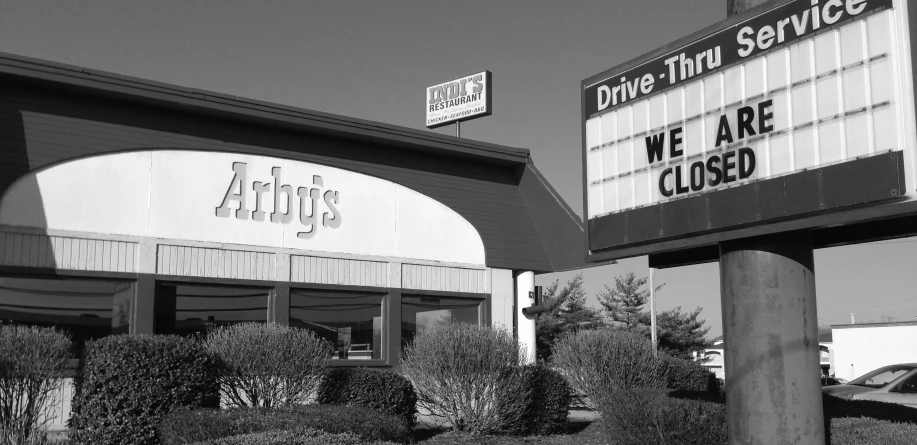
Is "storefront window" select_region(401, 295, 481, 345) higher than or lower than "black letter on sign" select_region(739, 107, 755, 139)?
lower

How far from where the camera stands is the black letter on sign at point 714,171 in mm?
7653

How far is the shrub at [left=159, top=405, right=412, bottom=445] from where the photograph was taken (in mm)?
9977

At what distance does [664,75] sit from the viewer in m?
8.45

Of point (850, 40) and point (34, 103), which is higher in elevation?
point (34, 103)

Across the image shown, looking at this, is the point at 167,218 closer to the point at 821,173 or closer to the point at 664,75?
the point at 664,75

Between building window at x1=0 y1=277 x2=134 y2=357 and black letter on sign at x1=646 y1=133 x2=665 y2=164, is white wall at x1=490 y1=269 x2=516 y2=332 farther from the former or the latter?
black letter on sign at x1=646 y1=133 x2=665 y2=164

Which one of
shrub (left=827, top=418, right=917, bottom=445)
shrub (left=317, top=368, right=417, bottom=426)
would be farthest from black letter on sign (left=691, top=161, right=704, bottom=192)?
shrub (left=317, top=368, right=417, bottom=426)

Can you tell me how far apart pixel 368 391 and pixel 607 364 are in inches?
184

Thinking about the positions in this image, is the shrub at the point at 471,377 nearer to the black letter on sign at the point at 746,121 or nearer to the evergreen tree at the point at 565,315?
the black letter on sign at the point at 746,121

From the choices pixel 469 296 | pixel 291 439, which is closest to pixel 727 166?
pixel 291 439

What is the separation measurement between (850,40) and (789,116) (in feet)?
2.47

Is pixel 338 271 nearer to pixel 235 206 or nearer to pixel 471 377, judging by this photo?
pixel 235 206

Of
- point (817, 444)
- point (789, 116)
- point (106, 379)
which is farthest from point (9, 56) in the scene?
point (817, 444)

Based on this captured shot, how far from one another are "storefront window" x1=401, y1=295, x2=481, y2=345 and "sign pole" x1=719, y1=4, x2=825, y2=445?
1168 cm
